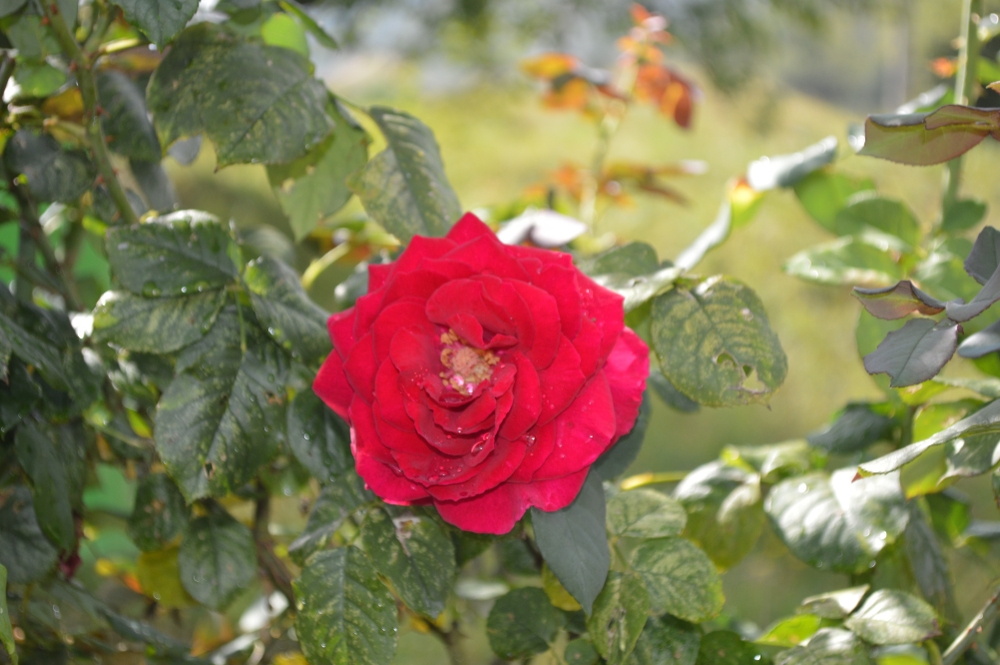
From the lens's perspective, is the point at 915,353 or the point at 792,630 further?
the point at 792,630

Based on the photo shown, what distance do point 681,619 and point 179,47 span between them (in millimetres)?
317

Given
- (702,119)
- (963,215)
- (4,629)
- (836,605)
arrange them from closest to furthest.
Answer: (4,629) → (836,605) → (963,215) → (702,119)

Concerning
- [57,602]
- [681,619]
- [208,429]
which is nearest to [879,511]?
[681,619]

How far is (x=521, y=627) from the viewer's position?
0.31 meters

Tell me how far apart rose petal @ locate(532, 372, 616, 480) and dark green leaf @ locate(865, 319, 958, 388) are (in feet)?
0.28

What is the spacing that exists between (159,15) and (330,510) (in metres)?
0.19

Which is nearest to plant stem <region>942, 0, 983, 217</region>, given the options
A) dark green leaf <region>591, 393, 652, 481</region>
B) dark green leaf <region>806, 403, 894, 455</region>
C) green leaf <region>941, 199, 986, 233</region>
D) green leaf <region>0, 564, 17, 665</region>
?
green leaf <region>941, 199, 986, 233</region>

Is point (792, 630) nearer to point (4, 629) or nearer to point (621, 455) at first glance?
point (621, 455)

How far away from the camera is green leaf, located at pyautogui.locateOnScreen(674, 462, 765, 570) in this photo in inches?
15.0

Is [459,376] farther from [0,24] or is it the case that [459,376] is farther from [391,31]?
[391,31]

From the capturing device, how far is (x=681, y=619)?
290 millimetres

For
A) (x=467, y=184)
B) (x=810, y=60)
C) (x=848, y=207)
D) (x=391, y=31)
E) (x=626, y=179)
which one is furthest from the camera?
(x=810, y=60)

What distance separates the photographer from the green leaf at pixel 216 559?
338 millimetres

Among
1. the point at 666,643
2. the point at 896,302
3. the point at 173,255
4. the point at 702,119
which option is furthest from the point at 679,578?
the point at 702,119
